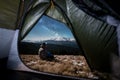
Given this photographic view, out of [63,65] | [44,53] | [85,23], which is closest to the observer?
[85,23]

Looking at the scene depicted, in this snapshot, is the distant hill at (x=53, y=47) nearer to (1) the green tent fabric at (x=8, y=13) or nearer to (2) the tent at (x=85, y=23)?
(2) the tent at (x=85, y=23)

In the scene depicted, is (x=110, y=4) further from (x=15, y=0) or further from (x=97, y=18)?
(x=15, y=0)

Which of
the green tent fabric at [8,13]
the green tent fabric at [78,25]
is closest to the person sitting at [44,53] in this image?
the green tent fabric at [78,25]

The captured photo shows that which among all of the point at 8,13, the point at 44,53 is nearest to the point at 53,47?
the point at 44,53

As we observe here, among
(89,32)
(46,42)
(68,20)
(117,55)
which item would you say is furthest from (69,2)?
(117,55)

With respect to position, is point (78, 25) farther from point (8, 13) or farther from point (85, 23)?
point (8, 13)

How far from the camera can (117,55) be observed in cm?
181

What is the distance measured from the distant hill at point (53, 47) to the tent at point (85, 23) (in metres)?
0.12

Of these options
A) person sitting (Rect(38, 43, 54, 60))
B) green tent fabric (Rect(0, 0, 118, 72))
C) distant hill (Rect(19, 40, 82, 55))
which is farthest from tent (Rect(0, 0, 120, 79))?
person sitting (Rect(38, 43, 54, 60))

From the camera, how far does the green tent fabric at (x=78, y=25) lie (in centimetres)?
193

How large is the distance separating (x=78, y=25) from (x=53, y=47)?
49cm

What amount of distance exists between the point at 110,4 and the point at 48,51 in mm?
997

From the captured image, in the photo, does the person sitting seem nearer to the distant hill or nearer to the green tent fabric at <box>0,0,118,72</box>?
the distant hill

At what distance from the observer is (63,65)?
222 centimetres
